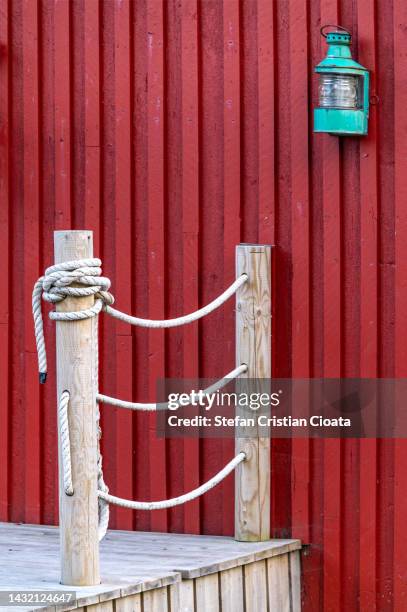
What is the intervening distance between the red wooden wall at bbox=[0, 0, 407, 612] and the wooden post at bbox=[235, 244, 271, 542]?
0.08m

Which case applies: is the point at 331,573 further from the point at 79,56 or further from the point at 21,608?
the point at 79,56

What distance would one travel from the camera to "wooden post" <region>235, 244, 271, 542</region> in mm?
5402

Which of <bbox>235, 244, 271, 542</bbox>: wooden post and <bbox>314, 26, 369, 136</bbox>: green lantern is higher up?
<bbox>314, 26, 369, 136</bbox>: green lantern

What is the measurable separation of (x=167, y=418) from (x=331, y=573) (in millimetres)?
914

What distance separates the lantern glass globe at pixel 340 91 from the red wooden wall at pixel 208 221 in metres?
0.11

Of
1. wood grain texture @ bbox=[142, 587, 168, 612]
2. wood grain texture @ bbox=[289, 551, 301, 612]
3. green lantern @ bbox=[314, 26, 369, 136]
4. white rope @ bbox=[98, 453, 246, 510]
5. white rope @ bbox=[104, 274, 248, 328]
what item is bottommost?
wood grain texture @ bbox=[289, 551, 301, 612]

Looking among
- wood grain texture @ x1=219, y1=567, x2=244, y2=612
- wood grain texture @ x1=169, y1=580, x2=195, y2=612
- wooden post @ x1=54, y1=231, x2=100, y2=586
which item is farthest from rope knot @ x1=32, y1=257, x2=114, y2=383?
wood grain texture @ x1=219, y1=567, x2=244, y2=612

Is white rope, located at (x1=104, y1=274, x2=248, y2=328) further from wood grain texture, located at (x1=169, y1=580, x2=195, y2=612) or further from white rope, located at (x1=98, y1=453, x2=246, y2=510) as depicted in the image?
wood grain texture, located at (x1=169, y1=580, x2=195, y2=612)

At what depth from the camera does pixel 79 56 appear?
5.82m

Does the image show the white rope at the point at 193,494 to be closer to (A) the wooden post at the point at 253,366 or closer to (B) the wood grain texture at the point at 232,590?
(A) the wooden post at the point at 253,366

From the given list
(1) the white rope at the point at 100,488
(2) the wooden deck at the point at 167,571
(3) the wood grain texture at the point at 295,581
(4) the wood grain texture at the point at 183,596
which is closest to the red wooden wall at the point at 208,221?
(3) the wood grain texture at the point at 295,581

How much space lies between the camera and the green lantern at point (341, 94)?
517 centimetres

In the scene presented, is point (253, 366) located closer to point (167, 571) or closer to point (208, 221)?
point (208, 221)

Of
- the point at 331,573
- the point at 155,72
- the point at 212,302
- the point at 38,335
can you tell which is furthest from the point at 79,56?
the point at 331,573
